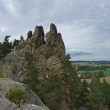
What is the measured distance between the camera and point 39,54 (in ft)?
376

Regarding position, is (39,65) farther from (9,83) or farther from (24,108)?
(24,108)

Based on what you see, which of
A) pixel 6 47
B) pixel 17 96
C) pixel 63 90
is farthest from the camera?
pixel 6 47

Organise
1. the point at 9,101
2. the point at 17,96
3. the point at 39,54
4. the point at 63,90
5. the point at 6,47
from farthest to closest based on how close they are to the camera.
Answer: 1. the point at 6,47
2. the point at 39,54
3. the point at 63,90
4. the point at 9,101
5. the point at 17,96

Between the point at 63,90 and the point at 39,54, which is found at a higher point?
the point at 39,54

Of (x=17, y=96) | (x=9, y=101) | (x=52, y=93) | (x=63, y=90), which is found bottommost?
(x=52, y=93)

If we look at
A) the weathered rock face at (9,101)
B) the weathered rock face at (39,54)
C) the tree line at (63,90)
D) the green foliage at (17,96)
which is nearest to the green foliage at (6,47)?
the weathered rock face at (39,54)

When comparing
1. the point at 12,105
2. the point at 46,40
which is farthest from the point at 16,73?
the point at 12,105

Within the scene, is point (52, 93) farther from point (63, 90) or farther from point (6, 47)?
point (6, 47)

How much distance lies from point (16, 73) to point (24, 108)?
7981 cm

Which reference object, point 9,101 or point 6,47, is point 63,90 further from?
point 9,101

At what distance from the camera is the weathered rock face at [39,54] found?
109250 millimetres

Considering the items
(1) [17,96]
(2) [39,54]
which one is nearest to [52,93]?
(2) [39,54]

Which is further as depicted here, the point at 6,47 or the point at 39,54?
the point at 6,47

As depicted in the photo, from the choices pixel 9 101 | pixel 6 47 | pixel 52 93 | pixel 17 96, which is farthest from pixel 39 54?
pixel 17 96
